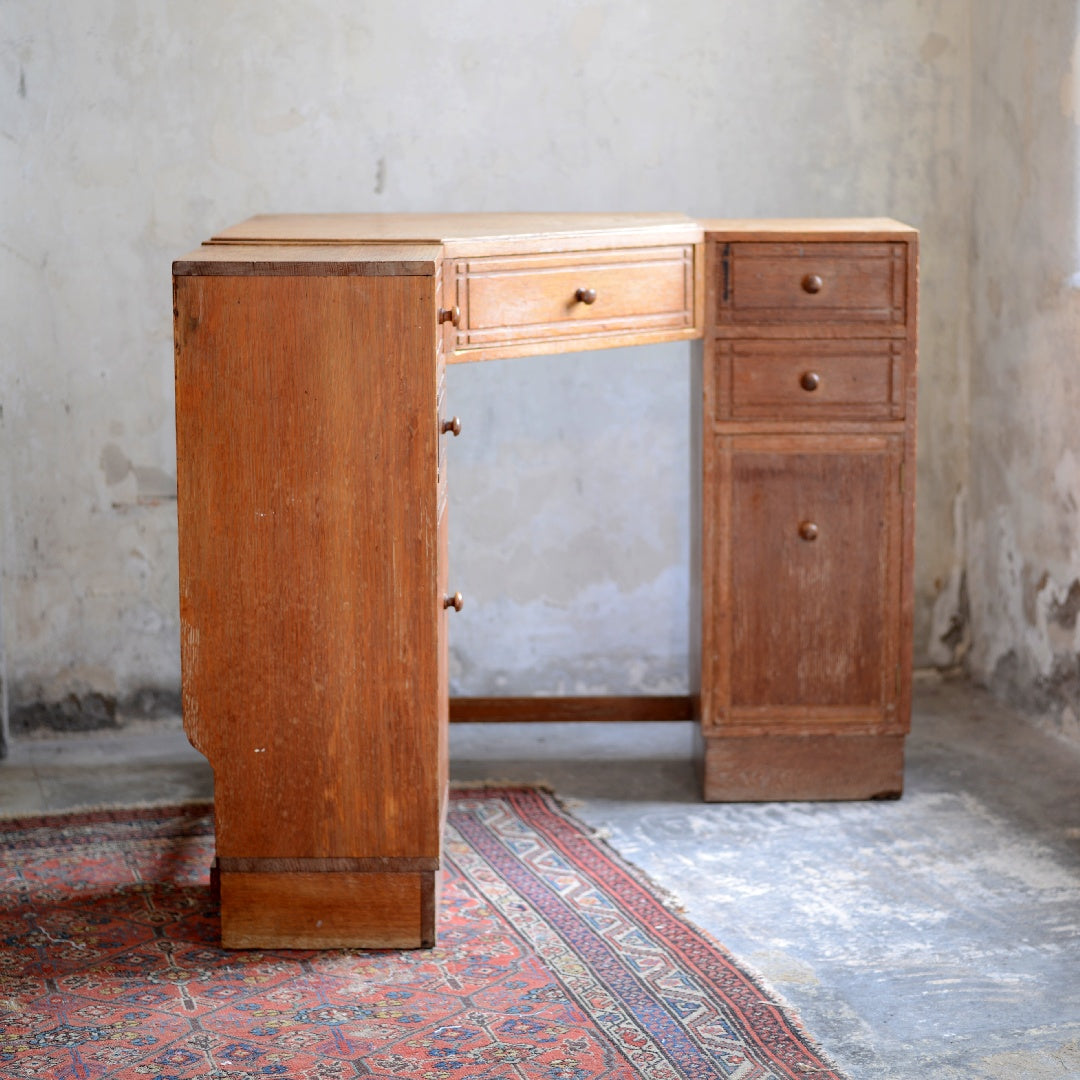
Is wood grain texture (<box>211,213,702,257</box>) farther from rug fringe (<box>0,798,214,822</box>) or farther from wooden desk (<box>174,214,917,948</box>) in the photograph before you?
rug fringe (<box>0,798,214,822</box>)

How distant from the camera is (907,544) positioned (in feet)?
11.3

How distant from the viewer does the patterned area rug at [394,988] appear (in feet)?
7.55

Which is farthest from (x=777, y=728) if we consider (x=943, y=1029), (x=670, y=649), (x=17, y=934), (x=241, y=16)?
(x=241, y=16)

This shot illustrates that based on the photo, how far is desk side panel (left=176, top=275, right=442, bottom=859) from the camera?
99.8 inches

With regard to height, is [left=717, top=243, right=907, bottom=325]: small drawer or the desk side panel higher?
[left=717, top=243, right=907, bottom=325]: small drawer

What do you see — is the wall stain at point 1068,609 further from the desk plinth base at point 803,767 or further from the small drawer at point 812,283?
the small drawer at point 812,283

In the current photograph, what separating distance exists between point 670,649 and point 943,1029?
1992 mm

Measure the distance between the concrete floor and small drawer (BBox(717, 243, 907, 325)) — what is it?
3.65ft

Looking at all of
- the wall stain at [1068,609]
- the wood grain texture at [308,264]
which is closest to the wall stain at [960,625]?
the wall stain at [1068,609]

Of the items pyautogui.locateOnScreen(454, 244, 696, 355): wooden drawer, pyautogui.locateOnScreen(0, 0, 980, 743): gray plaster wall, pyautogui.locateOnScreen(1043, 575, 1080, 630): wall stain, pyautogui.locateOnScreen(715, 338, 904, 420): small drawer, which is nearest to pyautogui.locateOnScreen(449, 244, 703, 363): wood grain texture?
pyautogui.locateOnScreen(454, 244, 696, 355): wooden drawer

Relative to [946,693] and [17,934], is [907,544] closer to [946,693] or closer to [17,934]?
[946,693]

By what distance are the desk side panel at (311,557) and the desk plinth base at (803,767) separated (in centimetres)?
104

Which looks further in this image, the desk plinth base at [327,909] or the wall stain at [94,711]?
the wall stain at [94,711]

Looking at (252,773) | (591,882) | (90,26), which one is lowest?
(591,882)
